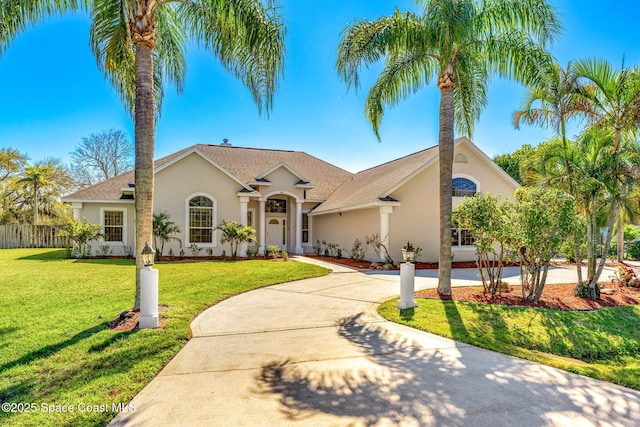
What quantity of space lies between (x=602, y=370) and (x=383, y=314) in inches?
141

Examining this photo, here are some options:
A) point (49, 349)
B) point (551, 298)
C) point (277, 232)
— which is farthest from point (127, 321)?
point (277, 232)

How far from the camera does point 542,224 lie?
812cm

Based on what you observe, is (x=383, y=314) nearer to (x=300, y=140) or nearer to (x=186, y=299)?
(x=186, y=299)

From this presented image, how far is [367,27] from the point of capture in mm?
9281

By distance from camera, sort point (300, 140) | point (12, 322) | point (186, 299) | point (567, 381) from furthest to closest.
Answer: point (300, 140) < point (186, 299) < point (12, 322) < point (567, 381)

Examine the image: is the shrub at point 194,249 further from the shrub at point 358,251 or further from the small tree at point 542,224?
the small tree at point 542,224

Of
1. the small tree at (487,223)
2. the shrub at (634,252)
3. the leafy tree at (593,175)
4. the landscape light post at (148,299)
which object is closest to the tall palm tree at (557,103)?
the leafy tree at (593,175)

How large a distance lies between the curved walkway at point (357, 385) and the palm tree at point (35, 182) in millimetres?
35023

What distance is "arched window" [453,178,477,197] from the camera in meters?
17.3

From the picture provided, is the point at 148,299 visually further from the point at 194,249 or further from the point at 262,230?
the point at 262,230

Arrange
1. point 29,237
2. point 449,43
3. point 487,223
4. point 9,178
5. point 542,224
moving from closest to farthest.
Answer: point 449,43 → point 542,224 → point 487,223 → point 29,237 → point 9,178

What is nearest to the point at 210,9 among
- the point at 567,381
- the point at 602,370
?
the point at 567,381

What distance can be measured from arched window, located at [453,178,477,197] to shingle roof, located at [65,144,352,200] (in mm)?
8852

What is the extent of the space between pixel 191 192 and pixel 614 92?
683 inches
